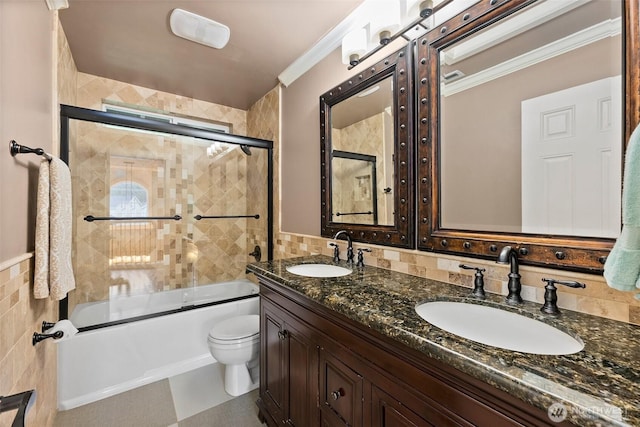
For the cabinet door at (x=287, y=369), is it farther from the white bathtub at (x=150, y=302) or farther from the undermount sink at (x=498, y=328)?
the white bathtub at (x=150, y=302)

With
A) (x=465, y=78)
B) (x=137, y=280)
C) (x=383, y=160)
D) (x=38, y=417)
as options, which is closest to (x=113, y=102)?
(x=137, y=280)

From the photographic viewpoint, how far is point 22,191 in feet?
3.58

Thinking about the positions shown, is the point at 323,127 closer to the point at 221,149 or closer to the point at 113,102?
the point at 221,149

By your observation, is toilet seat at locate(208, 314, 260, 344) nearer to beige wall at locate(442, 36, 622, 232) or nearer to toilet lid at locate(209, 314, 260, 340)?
toilet lid at locate(209, 314, 260, 340)

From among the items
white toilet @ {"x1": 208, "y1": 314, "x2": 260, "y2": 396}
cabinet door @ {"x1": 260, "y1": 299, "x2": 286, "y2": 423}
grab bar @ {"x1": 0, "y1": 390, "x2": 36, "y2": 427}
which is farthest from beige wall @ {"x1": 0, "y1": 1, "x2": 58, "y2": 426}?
cabinet door @ {"x1": 260, "y1": 299, "x2": 286, "y2": 423}

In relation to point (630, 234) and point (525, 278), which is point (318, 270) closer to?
point (525, 278)

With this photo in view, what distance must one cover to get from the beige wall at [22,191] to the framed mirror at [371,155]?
147 cm

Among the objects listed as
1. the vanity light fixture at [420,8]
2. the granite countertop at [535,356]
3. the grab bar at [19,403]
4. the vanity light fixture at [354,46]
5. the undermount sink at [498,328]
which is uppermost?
the vanity light fixture at [354,46]

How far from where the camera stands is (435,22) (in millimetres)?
1252

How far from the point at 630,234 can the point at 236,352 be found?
1.89 m

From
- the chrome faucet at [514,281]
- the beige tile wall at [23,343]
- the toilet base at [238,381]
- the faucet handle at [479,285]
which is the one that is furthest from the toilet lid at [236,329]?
the chrome faucet at [514,281]

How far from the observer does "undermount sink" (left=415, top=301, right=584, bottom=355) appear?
75cm

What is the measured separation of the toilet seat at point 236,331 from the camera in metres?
1.77

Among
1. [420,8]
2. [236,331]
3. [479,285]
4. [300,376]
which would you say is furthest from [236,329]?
[420,8]
